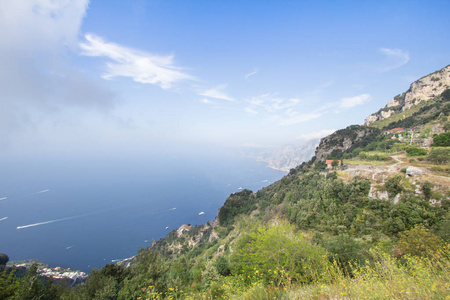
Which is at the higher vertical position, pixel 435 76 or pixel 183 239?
pixel 435 76

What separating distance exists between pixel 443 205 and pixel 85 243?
11517cm

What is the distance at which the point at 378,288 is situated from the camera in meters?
4.72

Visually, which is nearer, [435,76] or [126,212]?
[435,76]

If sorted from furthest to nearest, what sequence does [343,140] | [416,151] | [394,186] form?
[343,140]
[416,151]
[394,186]

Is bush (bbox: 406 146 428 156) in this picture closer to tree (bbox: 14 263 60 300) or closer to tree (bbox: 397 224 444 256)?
tree (bbox: 397 224 444 256)

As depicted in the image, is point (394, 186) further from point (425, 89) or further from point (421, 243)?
point (425, 89)

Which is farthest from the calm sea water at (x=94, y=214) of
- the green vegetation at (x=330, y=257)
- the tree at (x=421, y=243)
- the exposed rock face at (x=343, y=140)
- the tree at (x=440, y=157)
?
the tree at (x=440, y=157)

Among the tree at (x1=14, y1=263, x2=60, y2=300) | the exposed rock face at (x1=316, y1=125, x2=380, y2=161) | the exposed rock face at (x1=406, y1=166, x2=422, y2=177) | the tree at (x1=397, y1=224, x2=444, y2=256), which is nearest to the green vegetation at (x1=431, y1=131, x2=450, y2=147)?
the exposed rock face at (x1=406, y1=166, x2=422, y2=177)

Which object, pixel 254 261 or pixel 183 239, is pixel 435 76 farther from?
pixel 183 239

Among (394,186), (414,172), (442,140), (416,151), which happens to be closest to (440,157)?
(416,151)

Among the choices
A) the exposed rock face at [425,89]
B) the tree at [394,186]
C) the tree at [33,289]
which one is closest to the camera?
the tree at [33,289]

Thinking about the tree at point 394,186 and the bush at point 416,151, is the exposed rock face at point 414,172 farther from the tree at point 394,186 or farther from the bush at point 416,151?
the bush at point 416,151

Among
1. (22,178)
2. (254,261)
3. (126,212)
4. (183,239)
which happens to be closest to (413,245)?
(254,261)

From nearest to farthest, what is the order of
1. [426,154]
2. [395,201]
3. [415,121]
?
[395,201]
[426,154]
[415,121]
